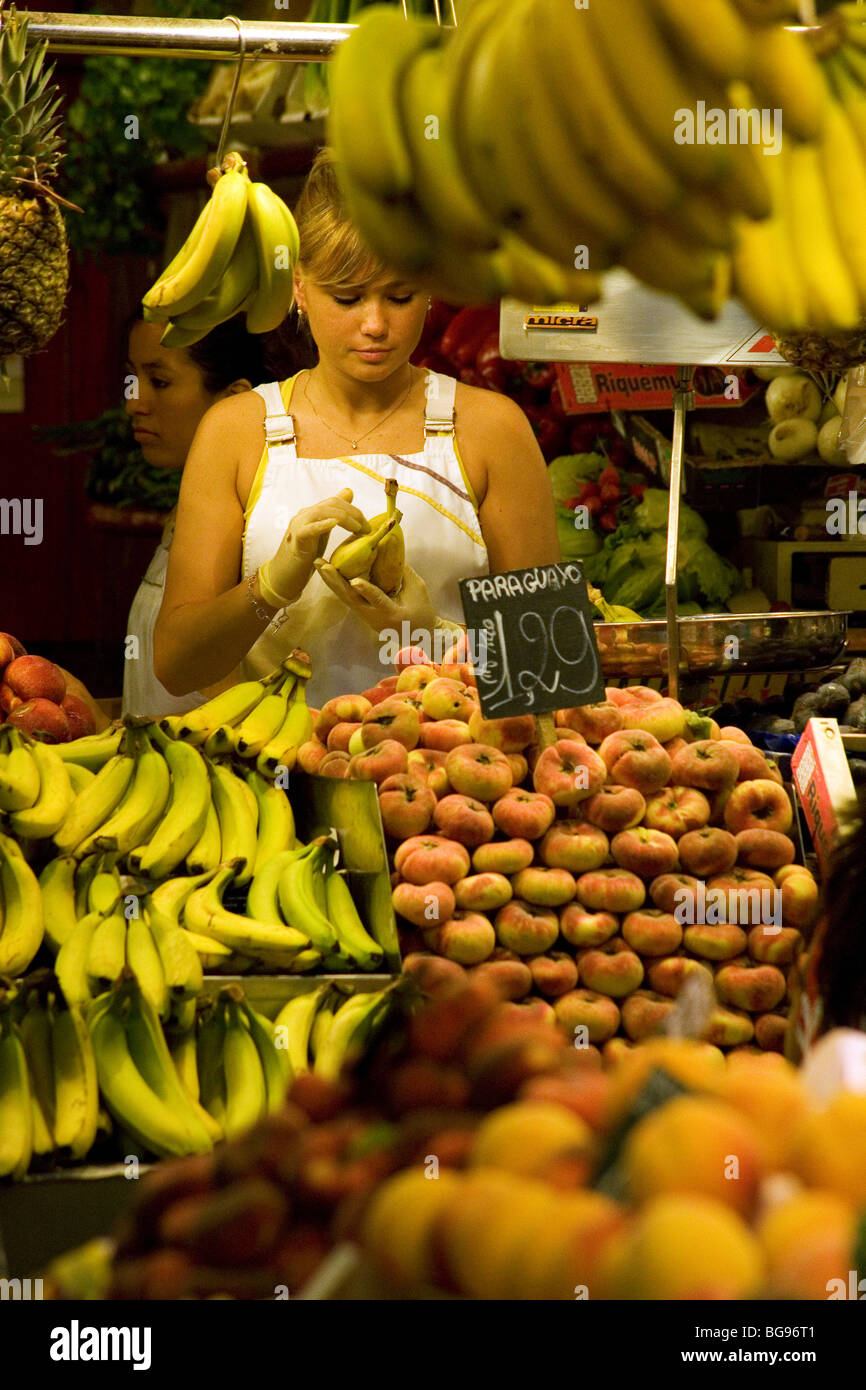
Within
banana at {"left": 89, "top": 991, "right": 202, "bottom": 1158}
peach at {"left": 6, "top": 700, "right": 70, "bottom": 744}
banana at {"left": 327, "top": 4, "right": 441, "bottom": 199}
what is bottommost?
banana at {"left": 89, "top": 991, "right": 202, "bottom": 1158}

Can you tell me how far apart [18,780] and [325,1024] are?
0.63 meters

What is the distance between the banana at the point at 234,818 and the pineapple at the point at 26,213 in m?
1.23

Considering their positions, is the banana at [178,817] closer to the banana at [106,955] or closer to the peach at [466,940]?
the banana at [106,955]

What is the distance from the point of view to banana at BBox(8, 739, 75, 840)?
2.05m

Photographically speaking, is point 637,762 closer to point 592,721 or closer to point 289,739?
point 592,721

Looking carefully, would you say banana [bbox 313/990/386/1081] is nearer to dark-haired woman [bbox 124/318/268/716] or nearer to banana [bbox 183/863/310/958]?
banana [bbox 183/863/310/958]

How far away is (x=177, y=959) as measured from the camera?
1751 millimetres

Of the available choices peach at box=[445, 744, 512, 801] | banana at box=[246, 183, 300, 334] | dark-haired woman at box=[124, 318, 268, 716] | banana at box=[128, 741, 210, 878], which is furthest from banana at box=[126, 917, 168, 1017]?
→ dark-haired woman at box=[124, 318, 268, 716]

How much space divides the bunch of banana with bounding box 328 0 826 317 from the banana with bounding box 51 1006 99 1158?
0.99m

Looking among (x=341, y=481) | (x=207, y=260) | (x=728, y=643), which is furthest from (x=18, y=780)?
(x=728, y=643)

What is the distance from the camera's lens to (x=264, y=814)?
227 cm

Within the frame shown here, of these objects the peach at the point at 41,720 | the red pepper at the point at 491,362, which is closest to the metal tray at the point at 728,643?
the peach at the point at 41,720

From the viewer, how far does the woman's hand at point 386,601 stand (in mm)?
2643
